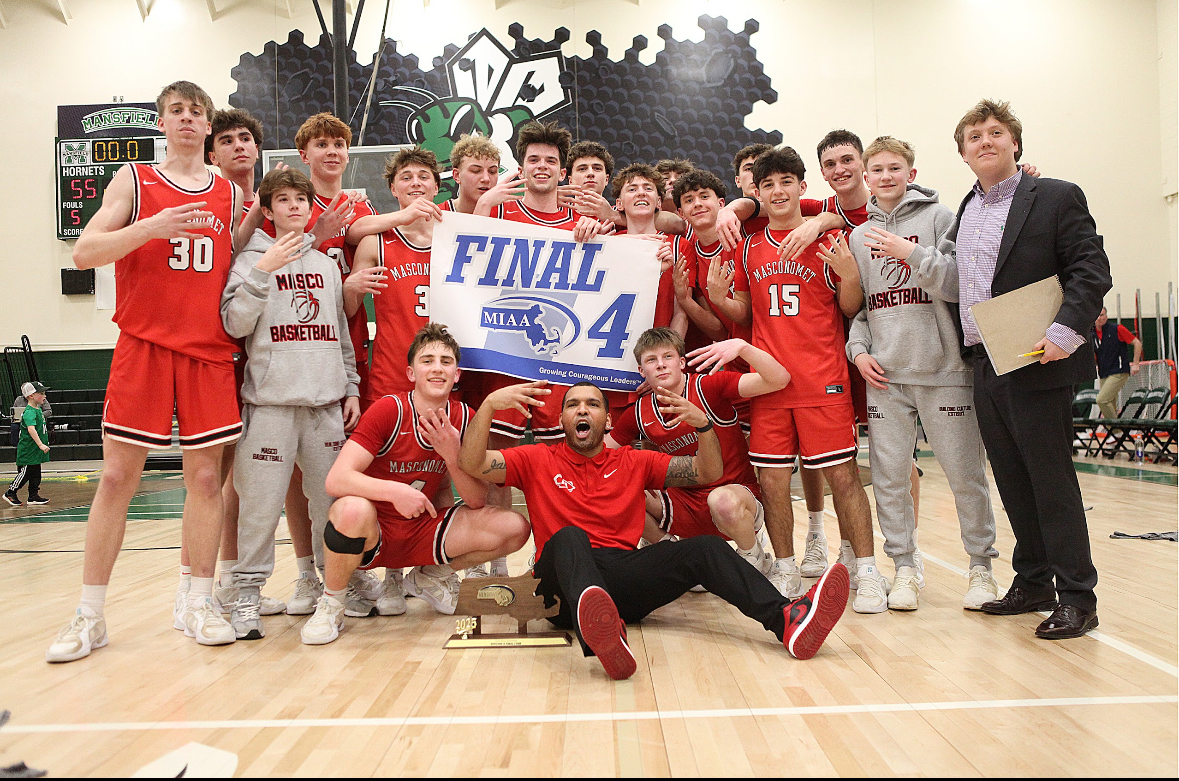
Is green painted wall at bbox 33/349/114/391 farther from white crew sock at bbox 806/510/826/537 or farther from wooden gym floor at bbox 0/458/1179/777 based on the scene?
white crew sock at bbox 806/510/826/537

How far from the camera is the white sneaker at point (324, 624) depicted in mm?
3387

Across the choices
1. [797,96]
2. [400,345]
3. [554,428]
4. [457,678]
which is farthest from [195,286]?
[797,96]

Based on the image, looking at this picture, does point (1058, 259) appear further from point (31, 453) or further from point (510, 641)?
point (31, 453)

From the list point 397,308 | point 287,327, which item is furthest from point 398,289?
point 287,327

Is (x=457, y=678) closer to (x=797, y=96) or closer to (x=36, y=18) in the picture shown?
(x=797, y=96)

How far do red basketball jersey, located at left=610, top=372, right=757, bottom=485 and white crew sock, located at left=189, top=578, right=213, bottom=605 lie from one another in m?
1.94

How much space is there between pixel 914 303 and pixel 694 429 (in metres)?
1.19

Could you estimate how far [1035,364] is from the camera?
3.32 metres

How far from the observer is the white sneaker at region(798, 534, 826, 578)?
468cm

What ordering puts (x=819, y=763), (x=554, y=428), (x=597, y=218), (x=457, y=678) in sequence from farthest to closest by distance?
1. (x=597, y=218)
2. (x=554, y=428)
3. (x=457, y=678)
4. (x=819, y=763)

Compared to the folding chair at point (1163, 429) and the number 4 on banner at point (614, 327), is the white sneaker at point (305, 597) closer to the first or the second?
the number 4 on banner at point (614, 327)

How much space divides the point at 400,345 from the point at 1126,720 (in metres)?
3.27

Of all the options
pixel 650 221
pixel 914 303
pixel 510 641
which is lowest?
pixel 510 641

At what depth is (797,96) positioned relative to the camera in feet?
53.1
